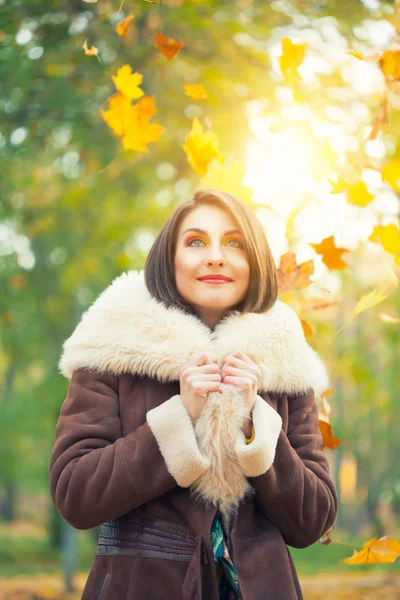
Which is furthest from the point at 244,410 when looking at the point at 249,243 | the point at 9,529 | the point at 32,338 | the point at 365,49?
the point at 9,529

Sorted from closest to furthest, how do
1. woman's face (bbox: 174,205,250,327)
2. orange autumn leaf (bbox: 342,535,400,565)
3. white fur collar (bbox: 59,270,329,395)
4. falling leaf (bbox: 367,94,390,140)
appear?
white fur collar (bbox: 59,270,329,395) → woman's face (bbox: 174,205,250,327) → orange autumn leaf (bbox: 342,535,400,565) → falling leaf (bbox: 367,94,390,140)

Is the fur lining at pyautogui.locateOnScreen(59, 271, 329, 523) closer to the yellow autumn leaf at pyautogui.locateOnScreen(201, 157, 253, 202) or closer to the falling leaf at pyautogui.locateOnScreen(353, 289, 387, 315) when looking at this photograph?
the falling leaf at pyautogui.locateOnScreen(353, 289, 387, 315)

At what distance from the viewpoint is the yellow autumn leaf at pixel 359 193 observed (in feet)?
8.70

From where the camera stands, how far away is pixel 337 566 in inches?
361

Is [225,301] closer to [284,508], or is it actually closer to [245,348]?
[245,348]

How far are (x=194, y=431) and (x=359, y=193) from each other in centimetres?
140

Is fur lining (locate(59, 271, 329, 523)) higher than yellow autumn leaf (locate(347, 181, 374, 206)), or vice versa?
fur lining (locate(59, 271, 329, 523))

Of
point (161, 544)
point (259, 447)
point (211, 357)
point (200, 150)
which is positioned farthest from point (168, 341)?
point (200, 150)

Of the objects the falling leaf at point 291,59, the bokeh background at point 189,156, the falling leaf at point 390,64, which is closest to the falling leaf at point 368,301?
the bokeh background at point 189,156

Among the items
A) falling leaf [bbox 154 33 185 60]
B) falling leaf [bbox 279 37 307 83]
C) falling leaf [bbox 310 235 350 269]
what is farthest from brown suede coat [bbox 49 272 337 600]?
falling leaf [bbox 279 37 307 83]

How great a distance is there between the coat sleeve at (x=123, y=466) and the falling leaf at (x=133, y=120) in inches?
47.0

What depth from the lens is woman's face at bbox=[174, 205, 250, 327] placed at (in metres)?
1.88

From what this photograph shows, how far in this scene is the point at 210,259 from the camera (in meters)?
1.86

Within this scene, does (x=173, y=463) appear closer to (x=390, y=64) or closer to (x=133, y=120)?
(x=133, y=120)
